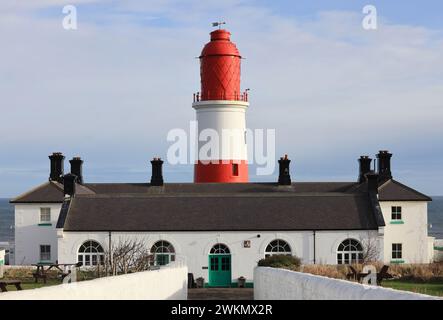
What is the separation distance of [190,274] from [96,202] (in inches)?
276

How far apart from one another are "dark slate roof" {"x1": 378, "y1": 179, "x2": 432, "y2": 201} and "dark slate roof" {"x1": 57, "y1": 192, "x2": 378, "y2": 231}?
2.66m

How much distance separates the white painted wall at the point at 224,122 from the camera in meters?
46.8

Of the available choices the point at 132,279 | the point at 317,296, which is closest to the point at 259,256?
the point at 132,279

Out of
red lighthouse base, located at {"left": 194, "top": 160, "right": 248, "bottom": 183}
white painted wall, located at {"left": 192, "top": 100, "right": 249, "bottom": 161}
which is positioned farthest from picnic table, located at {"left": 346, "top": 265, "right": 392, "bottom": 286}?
red lighthouse base, located at {"left": 194, "top": 160, "right": 248, "bottom": 183}

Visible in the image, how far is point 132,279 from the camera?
18.2 m

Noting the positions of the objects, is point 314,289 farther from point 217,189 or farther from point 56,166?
point 56,166

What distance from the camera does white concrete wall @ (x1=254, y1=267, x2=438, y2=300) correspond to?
38.5 ft

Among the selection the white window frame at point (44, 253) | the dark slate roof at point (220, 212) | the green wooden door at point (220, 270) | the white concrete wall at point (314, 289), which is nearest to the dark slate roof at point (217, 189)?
the white window frame at point (44, 253)

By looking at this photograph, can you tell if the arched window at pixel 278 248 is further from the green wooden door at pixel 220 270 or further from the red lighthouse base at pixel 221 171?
the red lighthouse base at pixel 221 171

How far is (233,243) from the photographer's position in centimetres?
4016

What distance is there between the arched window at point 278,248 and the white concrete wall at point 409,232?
5980mm

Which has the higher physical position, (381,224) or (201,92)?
(201,92)

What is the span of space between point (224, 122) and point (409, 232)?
10.7 m
